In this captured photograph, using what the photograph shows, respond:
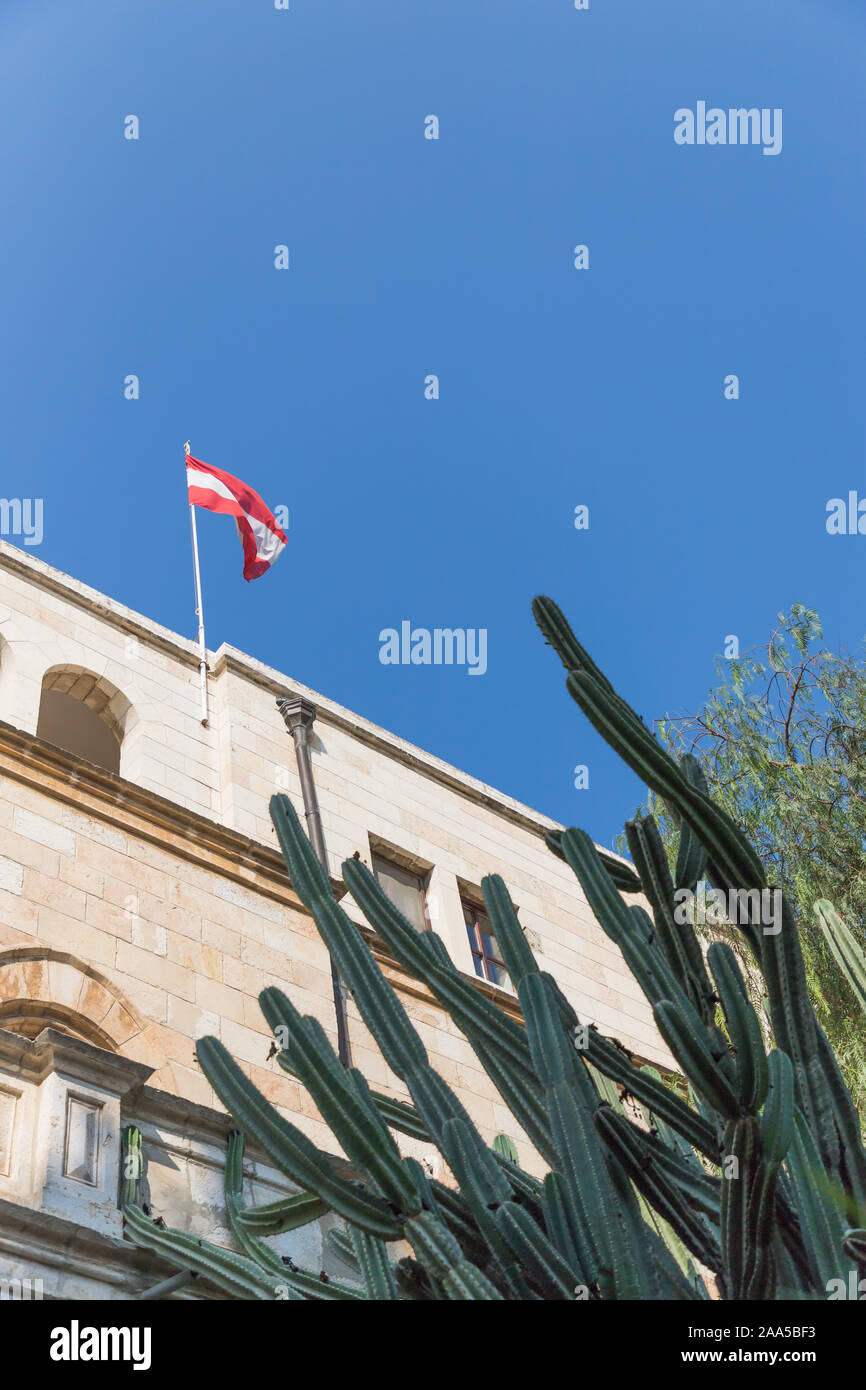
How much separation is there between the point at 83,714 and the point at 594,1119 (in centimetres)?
940

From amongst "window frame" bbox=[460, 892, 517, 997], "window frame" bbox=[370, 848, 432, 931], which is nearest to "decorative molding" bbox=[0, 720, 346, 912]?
"window frame" bbox=[370, 848, 432, 931]

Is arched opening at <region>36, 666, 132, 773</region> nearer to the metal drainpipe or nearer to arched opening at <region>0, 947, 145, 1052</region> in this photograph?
the metal drainpipe

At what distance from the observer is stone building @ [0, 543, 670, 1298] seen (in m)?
6.68

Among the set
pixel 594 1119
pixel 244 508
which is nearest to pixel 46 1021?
pixel 594 1119

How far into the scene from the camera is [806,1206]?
4590mm

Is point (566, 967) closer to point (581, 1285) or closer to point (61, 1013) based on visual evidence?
point (61, 1013)

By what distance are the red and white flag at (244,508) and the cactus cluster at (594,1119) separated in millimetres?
7897

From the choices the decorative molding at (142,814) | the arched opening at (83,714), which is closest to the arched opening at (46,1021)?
the decorative molding at (142,814)

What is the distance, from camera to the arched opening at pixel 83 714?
1169 cm

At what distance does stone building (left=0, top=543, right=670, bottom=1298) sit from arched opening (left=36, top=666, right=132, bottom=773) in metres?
0.02

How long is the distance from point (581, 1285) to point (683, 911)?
1503 mm

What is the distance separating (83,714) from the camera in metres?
13.5

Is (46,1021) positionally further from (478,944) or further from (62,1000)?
(478,944)

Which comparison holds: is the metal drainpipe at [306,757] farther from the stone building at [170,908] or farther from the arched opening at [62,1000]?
the arched opening at [62,1000]
